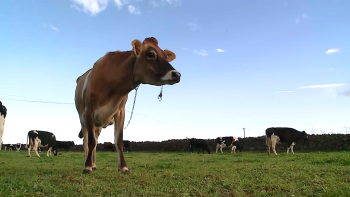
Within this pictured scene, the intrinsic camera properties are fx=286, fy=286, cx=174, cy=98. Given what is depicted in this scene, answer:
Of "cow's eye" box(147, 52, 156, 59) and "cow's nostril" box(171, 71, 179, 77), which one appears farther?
"cow's eye" box(147, 52, 156, 59)

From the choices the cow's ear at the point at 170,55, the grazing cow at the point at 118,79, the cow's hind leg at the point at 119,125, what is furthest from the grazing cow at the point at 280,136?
the grazing cow at the point at 118,79

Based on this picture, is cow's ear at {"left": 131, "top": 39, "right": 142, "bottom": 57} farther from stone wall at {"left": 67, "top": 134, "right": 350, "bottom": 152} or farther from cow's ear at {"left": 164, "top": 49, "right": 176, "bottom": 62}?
stone wall at {"left": 67, "top": 134, "right": 350, "bottom": 152}

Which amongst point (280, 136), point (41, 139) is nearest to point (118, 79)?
point (280, 136)

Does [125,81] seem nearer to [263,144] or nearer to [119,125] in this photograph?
[119,125]

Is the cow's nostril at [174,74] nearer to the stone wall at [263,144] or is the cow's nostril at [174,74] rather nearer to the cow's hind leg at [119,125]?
the cow's hind leg at [119,125]

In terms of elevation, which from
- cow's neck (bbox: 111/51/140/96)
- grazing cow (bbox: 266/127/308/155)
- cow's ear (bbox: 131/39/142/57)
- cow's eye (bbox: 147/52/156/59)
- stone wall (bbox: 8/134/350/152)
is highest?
cow's ear (bbox: 131/39/142/57)

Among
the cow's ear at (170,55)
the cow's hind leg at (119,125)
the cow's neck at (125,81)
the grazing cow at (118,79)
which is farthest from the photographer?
the cow's ear at (170,55)

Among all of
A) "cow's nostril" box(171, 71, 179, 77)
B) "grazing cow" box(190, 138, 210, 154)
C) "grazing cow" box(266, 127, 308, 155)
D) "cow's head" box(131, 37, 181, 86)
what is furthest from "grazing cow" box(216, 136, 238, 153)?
"cow's nostril" box(171, 71, 179, 77)

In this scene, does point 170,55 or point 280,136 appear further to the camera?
point 280,136

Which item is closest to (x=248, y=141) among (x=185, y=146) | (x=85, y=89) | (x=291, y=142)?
(x=185, y=146)

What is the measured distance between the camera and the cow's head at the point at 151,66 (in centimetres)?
524

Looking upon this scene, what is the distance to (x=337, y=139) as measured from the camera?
29.6m

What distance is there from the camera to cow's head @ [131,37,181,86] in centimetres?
524

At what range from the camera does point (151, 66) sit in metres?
5.42
